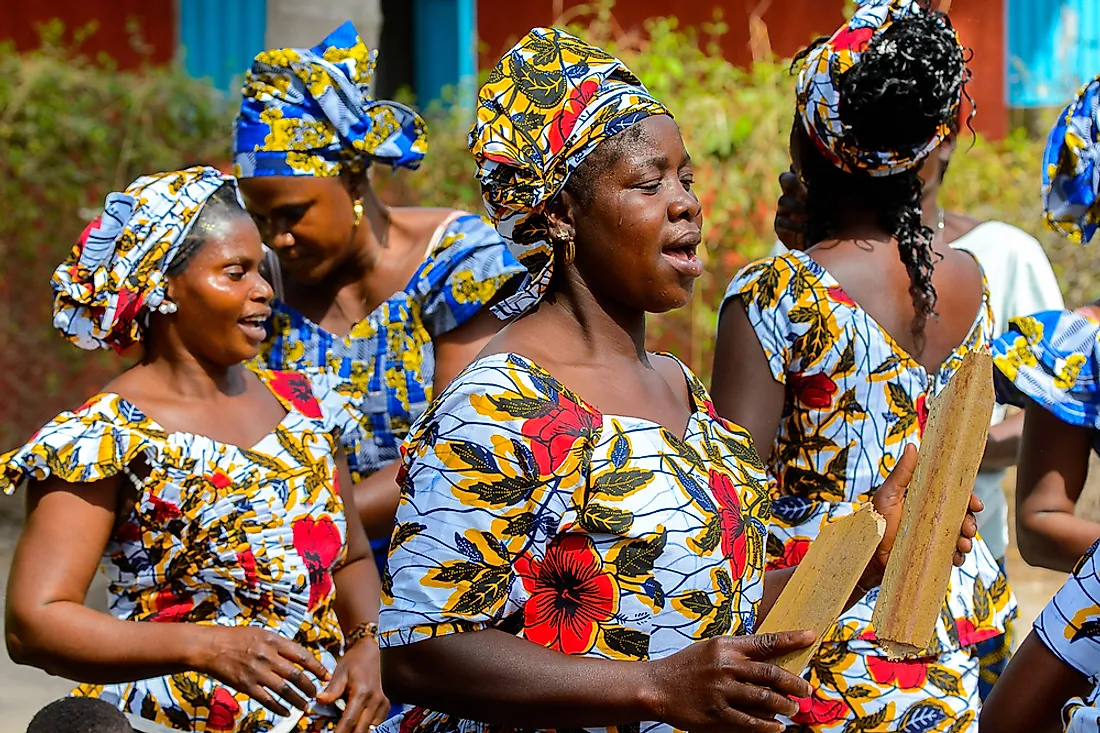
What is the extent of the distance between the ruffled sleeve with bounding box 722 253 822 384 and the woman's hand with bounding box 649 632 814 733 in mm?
1240

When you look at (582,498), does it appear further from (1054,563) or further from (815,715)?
(1054,563)

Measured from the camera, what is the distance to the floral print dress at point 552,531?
2.22 m

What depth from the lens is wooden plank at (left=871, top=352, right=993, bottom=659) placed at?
2254 millimetres

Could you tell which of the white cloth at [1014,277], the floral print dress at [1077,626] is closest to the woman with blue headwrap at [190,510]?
the floral print dress at [1077,626]

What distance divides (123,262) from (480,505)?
154cm

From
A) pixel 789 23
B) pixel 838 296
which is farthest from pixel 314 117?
pixel 789 23

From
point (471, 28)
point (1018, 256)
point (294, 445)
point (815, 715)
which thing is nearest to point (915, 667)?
point (815, 715)

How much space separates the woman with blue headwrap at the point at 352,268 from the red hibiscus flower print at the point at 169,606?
0.75 meters

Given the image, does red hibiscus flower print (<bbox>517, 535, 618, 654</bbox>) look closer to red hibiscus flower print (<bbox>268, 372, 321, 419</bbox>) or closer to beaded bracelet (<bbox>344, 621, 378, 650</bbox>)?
beaded bracelet (<bbox>344, 621, 378, 650</bbox>)

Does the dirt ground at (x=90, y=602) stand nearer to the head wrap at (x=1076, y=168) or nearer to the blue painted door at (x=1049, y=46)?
the blue painted door at (x=1049, y=46)

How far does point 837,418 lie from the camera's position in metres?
3.30

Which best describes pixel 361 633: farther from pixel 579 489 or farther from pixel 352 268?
pixel 579 489

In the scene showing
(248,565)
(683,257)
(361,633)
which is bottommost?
(361,633)

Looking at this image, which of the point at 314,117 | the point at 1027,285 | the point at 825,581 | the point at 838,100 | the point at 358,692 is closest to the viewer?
the point at 825,581
